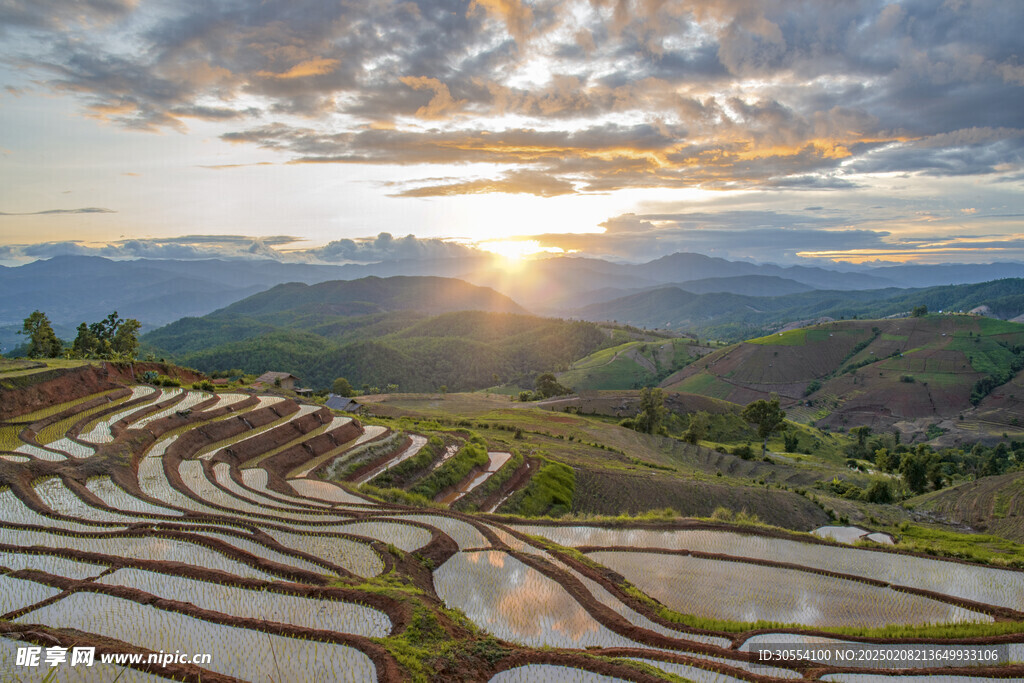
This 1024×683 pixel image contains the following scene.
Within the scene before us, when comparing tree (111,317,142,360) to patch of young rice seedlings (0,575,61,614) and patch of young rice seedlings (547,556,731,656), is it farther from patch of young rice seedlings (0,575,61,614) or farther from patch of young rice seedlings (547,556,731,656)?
patch of young rice seedlings (547,556,731,656)

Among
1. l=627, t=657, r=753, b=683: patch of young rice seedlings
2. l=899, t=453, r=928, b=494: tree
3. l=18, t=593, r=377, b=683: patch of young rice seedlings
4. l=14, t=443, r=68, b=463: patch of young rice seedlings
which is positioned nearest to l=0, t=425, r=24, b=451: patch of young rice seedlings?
l=14, t=443, r=68, b=463: patch of young rice seedlings

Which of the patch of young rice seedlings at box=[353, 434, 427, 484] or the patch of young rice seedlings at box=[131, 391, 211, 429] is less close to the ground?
the patch of young rice seedlings at box=[131, 391, 211, 429]

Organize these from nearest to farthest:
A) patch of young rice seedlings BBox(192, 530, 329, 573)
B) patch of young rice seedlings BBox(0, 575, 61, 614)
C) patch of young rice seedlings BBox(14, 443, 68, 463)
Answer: patch of young rice seedlings BBox(0, 575, 61, 614), patch of young rice seedlings BBox(192, 530, 329, 573), patch of young rice seedlings BBox(14, 443, 68, 463)

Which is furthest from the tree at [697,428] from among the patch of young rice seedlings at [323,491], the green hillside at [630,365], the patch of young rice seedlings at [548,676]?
the patch of young rice seedlings at [548,676]

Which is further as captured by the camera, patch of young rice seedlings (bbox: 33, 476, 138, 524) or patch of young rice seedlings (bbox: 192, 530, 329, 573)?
patch of young rice seedlings (bbox: 33, 476, 138, 524)

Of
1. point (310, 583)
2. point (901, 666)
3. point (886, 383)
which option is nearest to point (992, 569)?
point (901, 666)

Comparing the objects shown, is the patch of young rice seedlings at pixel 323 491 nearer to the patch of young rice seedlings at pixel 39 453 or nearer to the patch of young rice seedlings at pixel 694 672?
the patch of young rice seedlings at pixel 39 453

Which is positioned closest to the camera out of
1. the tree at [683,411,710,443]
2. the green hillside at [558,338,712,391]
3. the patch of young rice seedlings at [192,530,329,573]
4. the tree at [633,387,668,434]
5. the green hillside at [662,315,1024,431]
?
the patch of young rice seedlings at [192,530,329,573]
